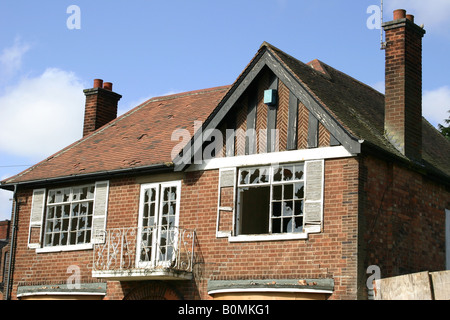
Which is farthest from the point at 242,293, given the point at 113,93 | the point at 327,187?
the point at 113,93

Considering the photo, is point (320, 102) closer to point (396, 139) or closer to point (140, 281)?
point (396, 139)

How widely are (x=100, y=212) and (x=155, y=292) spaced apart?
2.82 meters

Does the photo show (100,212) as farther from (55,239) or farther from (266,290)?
(266,290)

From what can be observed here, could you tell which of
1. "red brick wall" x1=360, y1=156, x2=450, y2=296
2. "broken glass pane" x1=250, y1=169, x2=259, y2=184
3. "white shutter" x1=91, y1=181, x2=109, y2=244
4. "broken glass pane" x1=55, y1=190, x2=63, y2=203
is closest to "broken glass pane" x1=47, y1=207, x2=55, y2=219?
"broken glass pane" x1=55, y1=190, x2=63, y2=203

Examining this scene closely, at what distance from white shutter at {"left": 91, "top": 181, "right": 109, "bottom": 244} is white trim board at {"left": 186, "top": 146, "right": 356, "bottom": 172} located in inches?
105

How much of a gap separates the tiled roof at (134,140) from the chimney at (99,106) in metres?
0.96

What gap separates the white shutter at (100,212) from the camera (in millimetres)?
18438

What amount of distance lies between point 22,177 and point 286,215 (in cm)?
866

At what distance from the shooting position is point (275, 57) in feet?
53.4

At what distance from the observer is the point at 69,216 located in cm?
1927

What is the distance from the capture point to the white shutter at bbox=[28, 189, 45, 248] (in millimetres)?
19744

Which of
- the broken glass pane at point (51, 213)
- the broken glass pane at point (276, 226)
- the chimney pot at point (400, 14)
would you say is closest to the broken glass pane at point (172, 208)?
the broken glass pane at point (276, 226)

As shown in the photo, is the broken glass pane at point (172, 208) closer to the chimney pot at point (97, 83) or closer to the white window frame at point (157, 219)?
the white window frame at point (157, 219)

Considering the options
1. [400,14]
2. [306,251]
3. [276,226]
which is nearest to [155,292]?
[276,226]
